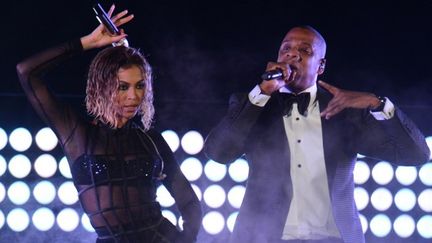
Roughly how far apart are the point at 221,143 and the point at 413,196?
1814 millimetres

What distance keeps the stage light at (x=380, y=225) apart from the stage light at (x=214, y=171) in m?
1.00

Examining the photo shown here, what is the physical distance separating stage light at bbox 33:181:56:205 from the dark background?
0.35 metres

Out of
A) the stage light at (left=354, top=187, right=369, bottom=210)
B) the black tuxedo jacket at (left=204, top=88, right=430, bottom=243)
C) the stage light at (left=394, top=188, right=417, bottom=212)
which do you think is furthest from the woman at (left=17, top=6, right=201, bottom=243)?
the stage light at (left=394, top=188, right=417, bottom=212)

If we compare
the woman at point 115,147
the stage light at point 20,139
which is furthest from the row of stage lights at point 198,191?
the woman at point 115,147

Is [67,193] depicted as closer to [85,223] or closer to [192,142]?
[85,223]

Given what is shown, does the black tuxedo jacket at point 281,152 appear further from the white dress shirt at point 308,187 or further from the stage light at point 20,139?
the stage light at point 20,139

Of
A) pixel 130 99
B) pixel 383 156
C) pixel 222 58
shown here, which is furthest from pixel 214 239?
pixel 130 99

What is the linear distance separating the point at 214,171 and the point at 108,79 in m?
1.57

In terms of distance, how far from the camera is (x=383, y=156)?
10.1 feet

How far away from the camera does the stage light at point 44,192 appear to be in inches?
153

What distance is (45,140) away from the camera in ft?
12.7

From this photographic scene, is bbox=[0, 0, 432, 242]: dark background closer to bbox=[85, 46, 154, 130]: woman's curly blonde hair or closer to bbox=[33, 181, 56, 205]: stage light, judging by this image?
bbox=[33, 181, 56, 205]: stage light

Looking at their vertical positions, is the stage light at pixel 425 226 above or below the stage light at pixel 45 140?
below

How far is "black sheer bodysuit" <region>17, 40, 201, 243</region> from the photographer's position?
8.18 ft
